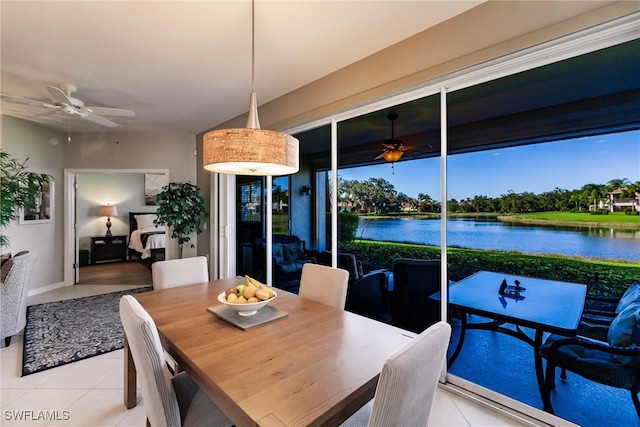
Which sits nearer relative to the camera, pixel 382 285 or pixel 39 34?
pixel 39 34

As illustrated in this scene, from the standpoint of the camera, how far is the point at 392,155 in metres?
2.70

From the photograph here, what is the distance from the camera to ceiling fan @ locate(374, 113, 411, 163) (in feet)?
8.60

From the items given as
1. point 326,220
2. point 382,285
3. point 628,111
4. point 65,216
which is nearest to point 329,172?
point 326,220

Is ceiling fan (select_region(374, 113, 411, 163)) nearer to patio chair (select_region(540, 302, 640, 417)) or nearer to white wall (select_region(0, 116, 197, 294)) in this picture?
patio chair (select_region(540, 302, 640, 417))

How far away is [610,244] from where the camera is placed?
173 centimetres

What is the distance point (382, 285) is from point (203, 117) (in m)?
3.62

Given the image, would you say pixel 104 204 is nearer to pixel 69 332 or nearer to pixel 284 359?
pixel 69 332

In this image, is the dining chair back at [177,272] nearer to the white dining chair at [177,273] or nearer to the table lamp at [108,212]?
the white dining chair at [177,273]

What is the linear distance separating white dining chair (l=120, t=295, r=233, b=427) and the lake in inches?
76.7

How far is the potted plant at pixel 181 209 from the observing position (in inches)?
184

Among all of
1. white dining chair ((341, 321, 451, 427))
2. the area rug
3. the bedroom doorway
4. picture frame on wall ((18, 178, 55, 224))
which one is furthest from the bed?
white dining chair ((341, 321, 451, 427))

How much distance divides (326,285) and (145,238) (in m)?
6.06

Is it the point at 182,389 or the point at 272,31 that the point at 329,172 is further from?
the point at 182,389

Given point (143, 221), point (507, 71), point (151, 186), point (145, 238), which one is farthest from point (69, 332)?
point (151, 186)
